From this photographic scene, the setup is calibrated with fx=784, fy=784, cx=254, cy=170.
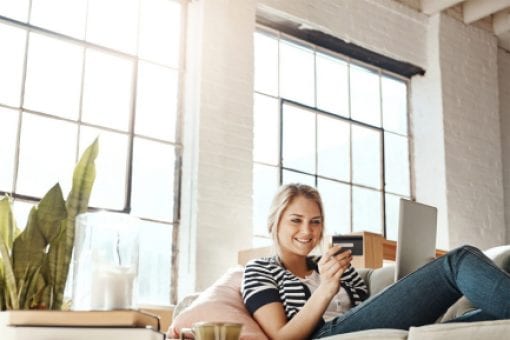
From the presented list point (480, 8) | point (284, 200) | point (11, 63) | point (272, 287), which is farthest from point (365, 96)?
point (272, 287)

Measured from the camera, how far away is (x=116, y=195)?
4.37 m

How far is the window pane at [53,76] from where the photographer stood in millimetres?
4195

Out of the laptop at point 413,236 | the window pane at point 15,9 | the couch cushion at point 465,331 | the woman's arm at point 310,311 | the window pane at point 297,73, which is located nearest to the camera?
the couch cushion at point 465,331

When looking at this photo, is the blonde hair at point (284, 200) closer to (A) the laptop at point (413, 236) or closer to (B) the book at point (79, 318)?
(A) the laptop at point (413, 236)

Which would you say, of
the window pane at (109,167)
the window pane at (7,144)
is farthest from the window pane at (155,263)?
the window pane at (7,144)

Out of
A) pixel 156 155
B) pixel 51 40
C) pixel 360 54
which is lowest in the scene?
pixel 156 155

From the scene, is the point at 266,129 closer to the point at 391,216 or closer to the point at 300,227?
the point at 391,216

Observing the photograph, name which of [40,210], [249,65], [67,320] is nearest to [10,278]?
[40,210]

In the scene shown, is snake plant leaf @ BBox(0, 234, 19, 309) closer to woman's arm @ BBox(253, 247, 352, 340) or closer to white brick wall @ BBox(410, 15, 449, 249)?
woman's arm @ BBox(253, 247, 352, 340)

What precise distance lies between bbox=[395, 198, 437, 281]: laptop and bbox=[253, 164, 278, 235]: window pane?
234cm

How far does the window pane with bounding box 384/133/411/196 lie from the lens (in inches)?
229

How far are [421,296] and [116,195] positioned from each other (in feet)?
7.73

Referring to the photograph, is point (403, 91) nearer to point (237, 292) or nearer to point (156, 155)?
point (156, 155)

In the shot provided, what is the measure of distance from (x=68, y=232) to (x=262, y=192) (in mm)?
3144
